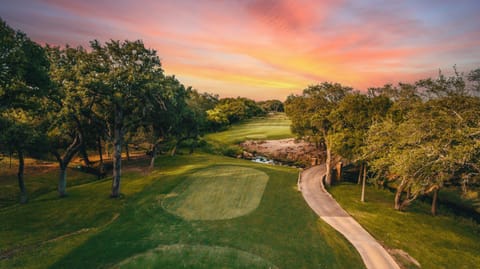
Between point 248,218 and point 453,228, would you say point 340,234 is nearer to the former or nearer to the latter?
point 248,218

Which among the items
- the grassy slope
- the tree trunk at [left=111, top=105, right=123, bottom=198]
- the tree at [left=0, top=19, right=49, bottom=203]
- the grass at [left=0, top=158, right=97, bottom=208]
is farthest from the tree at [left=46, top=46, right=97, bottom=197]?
the grass at [left=0, top=158, right=97, bottom=208]

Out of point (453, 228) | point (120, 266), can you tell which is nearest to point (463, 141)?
point (453, 228)

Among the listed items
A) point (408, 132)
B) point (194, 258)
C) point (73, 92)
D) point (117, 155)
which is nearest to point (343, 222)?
point (408, 132)

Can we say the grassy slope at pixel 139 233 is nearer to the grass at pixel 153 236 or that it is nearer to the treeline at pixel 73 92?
the grass at pixel 153 236

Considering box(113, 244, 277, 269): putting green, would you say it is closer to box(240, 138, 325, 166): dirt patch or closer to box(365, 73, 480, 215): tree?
box(365, 73, 480, 215): tree

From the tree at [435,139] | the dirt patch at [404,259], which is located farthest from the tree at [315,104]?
the dirt patch at [404,259]

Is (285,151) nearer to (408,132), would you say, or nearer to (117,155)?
(408,132)
